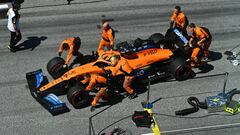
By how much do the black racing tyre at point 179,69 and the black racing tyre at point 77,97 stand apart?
119 inches

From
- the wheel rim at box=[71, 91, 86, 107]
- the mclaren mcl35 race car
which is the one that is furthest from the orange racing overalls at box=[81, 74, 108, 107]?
the wheel rim at box=[71, 91, 86, 107]

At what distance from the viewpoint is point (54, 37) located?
17.3 meters

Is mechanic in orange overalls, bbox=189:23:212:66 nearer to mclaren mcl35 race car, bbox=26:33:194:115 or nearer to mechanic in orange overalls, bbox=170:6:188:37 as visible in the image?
mclaren mcl35 race car, bbox=26:33:194:115

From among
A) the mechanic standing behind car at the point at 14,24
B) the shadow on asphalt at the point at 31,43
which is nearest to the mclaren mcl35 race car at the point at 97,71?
the mechanic standing behind car at the point at 14,24

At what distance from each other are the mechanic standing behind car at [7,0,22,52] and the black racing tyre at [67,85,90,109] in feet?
14.9

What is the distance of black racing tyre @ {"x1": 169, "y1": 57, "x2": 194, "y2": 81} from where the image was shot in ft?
44.6

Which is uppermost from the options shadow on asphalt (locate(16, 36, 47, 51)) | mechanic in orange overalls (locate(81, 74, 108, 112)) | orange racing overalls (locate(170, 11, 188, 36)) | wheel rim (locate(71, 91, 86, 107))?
orange racing overalls (locate(170, 11, 188, 36))

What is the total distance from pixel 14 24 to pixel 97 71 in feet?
15.3

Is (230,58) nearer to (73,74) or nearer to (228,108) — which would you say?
(228,108)

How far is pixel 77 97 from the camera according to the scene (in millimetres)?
12531

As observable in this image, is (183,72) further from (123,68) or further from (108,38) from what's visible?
(108,38)

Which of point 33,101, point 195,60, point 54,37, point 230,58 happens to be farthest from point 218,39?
point 33,101

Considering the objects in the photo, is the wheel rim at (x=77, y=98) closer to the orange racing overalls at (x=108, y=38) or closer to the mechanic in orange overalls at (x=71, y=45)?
the mechanic in orange overalls at (x=71, y=45)

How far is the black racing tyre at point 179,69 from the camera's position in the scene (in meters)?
13.6
